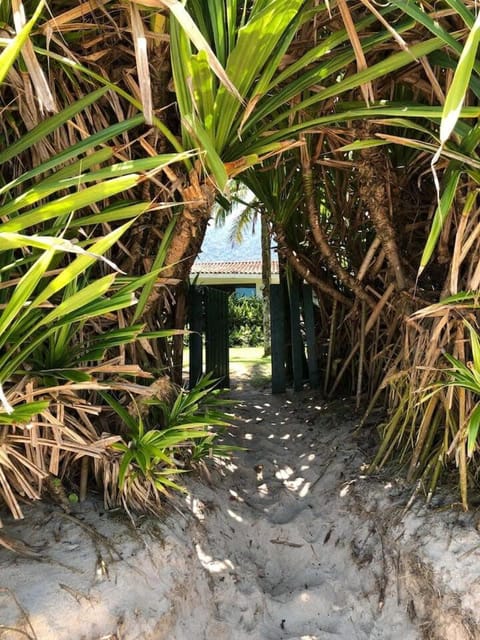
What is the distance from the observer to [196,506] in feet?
7.18

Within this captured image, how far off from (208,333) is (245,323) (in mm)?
10275

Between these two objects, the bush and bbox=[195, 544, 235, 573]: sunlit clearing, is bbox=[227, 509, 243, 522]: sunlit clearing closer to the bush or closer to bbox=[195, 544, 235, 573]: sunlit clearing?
bbox=[195, 544, 235, 573]: sunlit clearing

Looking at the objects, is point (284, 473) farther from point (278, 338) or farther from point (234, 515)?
point (278, 338)

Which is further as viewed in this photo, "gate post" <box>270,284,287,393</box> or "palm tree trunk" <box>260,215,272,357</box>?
"palm tree trunk" <box>260,215,272,357</box>

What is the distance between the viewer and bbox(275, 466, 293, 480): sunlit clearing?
2.80 meters

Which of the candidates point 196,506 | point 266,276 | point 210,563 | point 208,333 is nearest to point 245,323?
point 266,276

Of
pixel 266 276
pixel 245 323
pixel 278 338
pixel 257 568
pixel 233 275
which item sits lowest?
pixel 257 568

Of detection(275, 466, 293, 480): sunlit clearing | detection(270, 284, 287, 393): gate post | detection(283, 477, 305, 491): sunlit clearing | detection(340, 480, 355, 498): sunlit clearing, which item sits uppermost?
detection(270, 284, 287, 393): gate post

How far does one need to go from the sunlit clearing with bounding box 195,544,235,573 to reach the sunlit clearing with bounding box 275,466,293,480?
2.63 feet

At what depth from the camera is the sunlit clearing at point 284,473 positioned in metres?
2.80

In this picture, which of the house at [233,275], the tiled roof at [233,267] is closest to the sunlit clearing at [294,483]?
the house at [233,275]

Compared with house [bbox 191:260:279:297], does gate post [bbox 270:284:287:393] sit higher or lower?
lower

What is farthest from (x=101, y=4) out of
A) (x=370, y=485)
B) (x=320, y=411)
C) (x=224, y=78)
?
(x=320, y=411)

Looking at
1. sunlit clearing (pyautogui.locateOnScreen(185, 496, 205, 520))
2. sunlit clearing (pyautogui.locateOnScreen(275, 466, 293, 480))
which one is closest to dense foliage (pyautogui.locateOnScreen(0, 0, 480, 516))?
sunlit clearing (pyautogui.locateOnScreen(185, 496, 205, 520))
